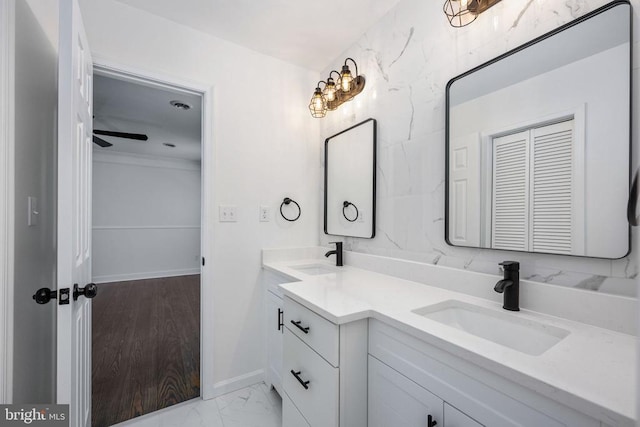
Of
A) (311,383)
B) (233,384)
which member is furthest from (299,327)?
(233,384)

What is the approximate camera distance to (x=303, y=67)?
2260 mm

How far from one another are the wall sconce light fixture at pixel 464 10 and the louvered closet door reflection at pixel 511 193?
1.82ft

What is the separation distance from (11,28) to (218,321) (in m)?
1.69

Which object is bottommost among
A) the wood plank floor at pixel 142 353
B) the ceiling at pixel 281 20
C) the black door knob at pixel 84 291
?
the wood plank floor at pixel 142 353

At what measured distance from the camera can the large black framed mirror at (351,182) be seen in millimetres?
1787

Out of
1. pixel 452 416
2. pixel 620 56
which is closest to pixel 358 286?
pixel 452 416

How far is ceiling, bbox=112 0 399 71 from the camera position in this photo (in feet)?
5.29

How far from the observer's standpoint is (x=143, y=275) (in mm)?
5070

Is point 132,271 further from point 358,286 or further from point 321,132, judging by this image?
point 358,286

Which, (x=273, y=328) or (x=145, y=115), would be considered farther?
(x=145, y=115)

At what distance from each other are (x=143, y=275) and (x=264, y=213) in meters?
4.28

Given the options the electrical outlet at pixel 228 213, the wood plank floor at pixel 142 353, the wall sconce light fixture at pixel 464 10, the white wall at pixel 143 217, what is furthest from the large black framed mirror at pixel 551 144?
the white wall at pixel 143 217

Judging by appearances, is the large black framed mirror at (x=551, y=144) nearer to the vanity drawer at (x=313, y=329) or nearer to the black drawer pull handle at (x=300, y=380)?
the vanity drawer at (x=313, y=329)

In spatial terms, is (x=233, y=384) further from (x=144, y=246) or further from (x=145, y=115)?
(x=144, y=246)
